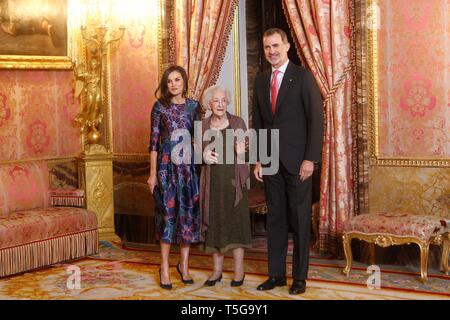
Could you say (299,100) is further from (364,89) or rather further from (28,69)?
(28,69)

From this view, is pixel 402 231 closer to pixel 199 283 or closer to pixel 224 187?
pixel 224 187

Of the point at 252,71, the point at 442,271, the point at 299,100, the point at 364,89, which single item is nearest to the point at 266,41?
the point at 299,100

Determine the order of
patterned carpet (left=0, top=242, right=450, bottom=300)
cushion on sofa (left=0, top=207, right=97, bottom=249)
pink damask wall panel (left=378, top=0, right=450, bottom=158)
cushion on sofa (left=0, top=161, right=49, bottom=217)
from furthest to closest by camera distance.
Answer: cushion on sofa (left=0, top=161, right=49, bottom=217)
cushion on sofa (left=0, top=207, right=97, bottom=249)
pink damask wall panel (left=378, top=0, right=450, bottom=158)
patterned carpet (left=0, top=242, right=450, bottom=300)

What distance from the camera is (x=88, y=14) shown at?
7.00m

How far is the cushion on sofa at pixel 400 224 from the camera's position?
5.06 metres

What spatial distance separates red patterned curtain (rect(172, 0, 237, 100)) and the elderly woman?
4.96 ft

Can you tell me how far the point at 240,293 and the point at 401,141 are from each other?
1.84 metres

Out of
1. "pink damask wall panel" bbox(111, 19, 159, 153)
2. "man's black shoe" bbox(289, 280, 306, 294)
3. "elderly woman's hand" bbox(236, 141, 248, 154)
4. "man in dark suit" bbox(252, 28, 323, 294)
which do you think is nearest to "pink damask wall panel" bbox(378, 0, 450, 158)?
"man in dark suit" bbox(252, 28, 323, 294)

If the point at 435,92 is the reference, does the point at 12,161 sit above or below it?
below

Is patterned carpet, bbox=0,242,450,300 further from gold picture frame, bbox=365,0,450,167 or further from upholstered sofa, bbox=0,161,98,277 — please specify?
gold picture frame, bbox=365,0,450,167

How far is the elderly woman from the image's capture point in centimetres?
498

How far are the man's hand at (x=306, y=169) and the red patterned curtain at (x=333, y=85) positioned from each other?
46.8 inches

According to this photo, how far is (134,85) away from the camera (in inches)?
281

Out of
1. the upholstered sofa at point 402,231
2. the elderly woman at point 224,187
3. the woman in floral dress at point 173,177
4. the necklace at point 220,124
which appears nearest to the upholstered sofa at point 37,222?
the woman in floral dress at point 173,177
